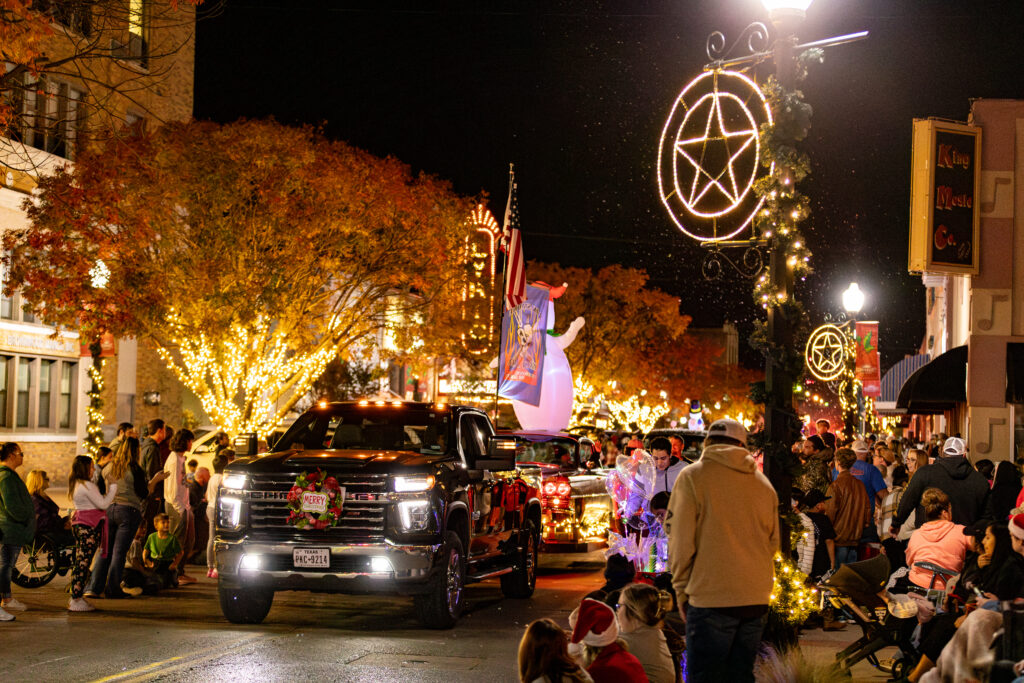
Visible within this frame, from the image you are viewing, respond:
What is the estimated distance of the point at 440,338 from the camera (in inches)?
1431

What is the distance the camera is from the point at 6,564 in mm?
12258

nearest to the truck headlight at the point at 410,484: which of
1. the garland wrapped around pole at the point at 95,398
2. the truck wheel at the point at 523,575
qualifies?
the truck wheel at the point at 523,575

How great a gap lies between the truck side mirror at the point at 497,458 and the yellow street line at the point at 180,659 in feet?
9.67

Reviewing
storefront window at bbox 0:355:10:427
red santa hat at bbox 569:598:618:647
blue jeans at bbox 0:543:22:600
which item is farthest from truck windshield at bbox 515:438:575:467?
storefront window at bbox 0:355:10:427

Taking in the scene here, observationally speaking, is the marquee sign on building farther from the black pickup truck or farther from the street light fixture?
the black pickup truck

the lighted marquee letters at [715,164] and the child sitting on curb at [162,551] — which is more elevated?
the lighted marquee letters at [715,164]

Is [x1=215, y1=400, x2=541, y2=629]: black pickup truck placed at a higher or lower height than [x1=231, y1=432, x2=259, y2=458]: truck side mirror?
lower

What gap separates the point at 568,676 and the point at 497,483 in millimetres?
8457

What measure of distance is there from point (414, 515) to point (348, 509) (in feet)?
2.12

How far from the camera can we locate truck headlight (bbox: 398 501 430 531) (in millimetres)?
11703

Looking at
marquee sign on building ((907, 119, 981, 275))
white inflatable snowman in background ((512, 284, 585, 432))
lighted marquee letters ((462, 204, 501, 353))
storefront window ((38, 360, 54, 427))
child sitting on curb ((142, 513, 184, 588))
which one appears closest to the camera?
child sitting on curb ((142, 513, 184, 588))

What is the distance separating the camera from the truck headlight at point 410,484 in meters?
11.8

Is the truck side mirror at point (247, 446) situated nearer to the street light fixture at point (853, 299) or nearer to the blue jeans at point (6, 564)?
the blue jeans at point (6, 564)

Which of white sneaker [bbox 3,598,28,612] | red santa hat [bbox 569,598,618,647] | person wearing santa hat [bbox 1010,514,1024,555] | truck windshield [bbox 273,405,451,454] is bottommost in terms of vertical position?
white sneaker [bbox 3,598,28,612]
